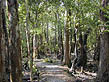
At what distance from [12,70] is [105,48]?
19.4 ft

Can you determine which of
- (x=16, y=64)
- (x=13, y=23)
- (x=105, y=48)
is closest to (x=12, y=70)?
(x=16, y=64)

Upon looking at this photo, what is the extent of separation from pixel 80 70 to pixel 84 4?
7042mm

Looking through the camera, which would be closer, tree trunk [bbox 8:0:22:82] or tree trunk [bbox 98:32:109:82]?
tree trunk [bbox 8:0:22:82]

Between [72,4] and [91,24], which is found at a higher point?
[72,4]

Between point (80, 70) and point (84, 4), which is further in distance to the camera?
point (80, 70)

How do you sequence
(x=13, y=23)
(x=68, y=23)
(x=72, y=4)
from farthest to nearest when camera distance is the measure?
1. (x=68, y=23)
2. (x=72, y=4)
3. (x=13, y=23)

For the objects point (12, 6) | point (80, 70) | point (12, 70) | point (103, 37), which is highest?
point (12, 6)

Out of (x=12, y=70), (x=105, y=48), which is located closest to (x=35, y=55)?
(x=105, y=48)

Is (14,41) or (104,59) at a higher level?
(14,41)

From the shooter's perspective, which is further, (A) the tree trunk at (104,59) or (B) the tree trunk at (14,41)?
(A) the tree trunk at (104,59)

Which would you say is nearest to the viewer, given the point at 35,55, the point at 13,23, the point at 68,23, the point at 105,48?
the point at 13,23

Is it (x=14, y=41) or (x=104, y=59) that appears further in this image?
(x=104, y=59)

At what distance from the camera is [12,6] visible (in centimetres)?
618

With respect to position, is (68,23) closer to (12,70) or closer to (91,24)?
(91,24)
